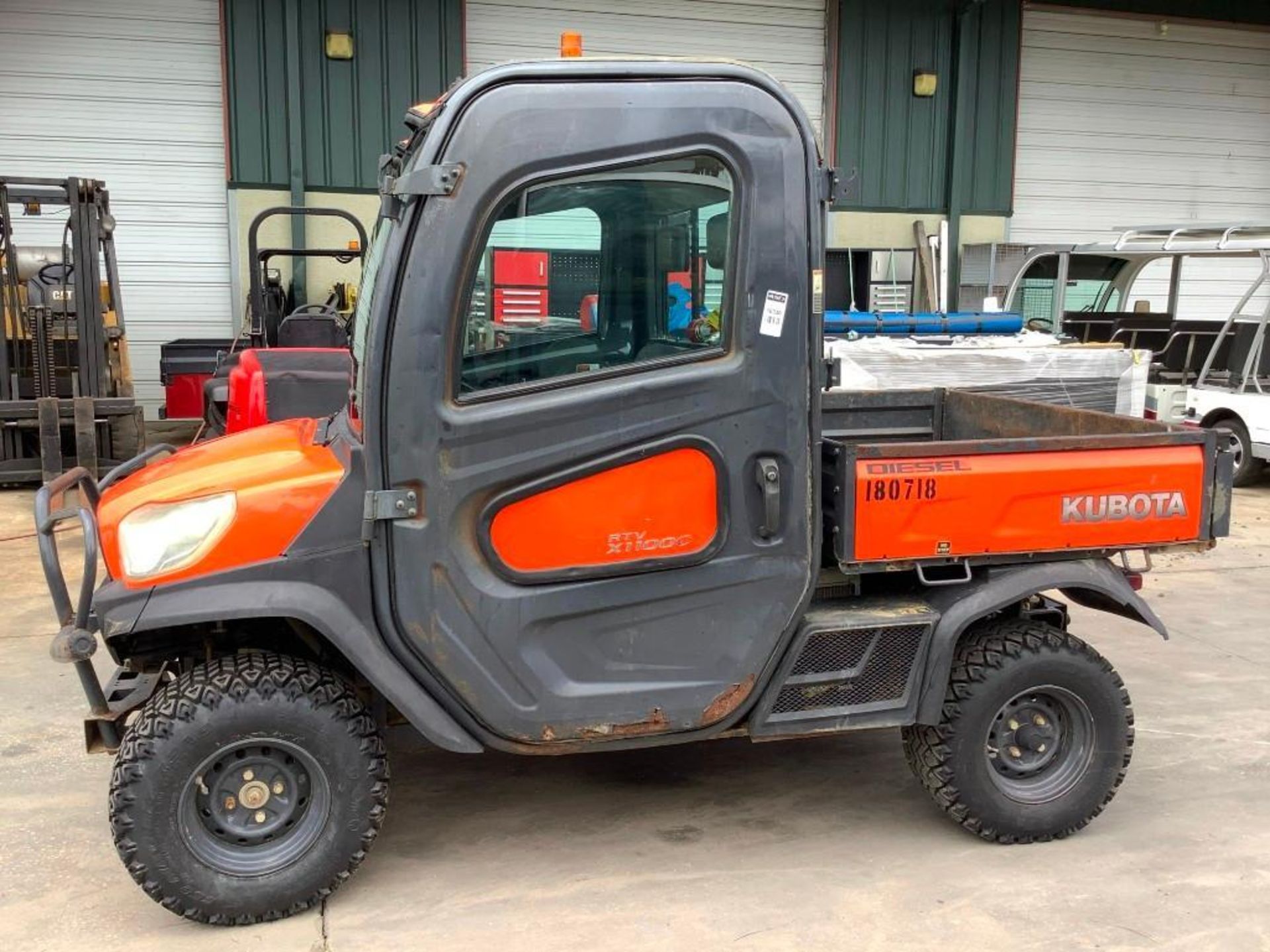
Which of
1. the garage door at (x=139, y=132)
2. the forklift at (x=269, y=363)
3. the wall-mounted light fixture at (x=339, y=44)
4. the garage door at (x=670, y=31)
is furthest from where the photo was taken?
the garage door at (x=670, y=31)

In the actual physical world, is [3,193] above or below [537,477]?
above

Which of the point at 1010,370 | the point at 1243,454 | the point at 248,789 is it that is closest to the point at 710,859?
the point at 248,789

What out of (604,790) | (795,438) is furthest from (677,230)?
(604,790)

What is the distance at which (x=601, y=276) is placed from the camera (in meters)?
3.13

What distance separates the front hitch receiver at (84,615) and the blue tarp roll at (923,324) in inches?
290

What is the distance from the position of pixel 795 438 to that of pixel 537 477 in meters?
0.73

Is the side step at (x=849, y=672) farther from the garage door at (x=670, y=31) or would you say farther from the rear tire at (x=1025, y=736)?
the garage door at (x=670, y=31)

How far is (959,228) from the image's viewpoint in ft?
47.6

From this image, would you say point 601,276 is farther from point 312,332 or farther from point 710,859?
point 312,332

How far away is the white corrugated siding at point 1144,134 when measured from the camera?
14.7 meters

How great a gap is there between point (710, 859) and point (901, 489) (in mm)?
1264

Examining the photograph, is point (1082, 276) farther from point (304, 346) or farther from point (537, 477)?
point (537, 477)

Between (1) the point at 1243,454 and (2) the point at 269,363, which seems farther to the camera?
(1) the point at 1243,454

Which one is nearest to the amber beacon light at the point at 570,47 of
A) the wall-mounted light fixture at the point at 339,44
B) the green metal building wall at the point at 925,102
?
the wall-mounted light fixture at the point at 339,44
